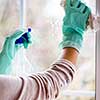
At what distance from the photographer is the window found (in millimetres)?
990

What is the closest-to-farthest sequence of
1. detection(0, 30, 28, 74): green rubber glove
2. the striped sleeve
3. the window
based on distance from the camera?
the striped sleeve, detection(0, 30, 28, 74): green rubber glove, the window

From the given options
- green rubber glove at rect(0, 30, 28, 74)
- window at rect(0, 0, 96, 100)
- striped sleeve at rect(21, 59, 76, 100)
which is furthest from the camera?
window at rect(0, 0, 96, 100)

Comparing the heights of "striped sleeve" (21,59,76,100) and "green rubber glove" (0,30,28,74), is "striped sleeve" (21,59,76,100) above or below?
below

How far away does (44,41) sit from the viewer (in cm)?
102

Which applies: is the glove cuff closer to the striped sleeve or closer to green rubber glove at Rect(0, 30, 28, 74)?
the striped sleeve

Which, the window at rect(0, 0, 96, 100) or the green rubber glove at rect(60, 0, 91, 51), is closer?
the green rubber glove at rect(60, 0, 91, 51)

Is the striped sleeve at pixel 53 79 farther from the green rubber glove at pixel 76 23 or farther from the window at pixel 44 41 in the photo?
the window at pixel 44 41

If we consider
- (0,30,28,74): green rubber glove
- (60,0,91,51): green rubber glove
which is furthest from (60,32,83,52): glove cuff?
(0,30,28,74): green rubber glove

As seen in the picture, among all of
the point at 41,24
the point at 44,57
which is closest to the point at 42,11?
the point at 41,24

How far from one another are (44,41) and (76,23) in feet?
0.80

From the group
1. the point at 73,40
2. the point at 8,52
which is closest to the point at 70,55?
the point at 73,40

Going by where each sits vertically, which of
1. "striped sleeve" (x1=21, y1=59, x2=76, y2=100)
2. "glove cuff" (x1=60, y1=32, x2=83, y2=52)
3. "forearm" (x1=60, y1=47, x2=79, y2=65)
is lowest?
"striped sleeve" (x1=21, y1=59, x2=76, y2=100)

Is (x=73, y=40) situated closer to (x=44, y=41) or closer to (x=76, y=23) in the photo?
(x=76, y=23)

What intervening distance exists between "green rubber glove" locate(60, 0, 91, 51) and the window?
0.56 feet
